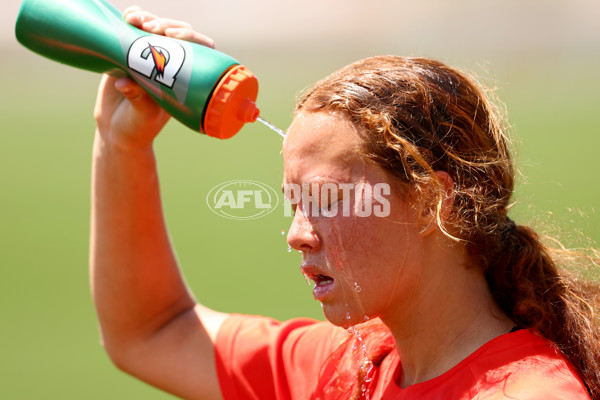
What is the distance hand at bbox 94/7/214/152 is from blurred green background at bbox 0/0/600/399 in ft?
0.92

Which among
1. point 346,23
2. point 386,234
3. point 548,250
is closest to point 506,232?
point 548,250

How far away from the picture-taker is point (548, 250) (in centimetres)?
107

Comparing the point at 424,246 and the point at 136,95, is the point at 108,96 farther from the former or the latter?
the point at 424,246

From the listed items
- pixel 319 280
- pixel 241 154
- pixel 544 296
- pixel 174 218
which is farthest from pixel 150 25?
pixel 241 154

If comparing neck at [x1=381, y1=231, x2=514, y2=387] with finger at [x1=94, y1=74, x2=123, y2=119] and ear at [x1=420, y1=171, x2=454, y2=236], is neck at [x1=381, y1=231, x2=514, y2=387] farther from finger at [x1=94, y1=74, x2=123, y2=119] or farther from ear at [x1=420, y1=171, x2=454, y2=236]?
finger at [x1=94, y1=74, x2=123, y2=119]

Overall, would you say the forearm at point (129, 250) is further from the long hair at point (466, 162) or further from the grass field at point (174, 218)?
the long hair at point (466, 162)

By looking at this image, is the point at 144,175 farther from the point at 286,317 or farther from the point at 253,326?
the point at 286,317

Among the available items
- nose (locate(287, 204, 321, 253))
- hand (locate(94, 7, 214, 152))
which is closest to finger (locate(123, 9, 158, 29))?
hand (locate(94, 7, 214, 152))

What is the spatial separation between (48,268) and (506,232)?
8.00 ft

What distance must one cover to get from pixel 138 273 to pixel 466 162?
2.03ft

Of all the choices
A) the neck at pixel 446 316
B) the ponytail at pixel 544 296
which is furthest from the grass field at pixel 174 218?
the neck at pixel 446 316

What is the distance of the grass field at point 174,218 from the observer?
2.46 m

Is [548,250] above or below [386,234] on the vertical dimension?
below

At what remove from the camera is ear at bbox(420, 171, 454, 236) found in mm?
922
